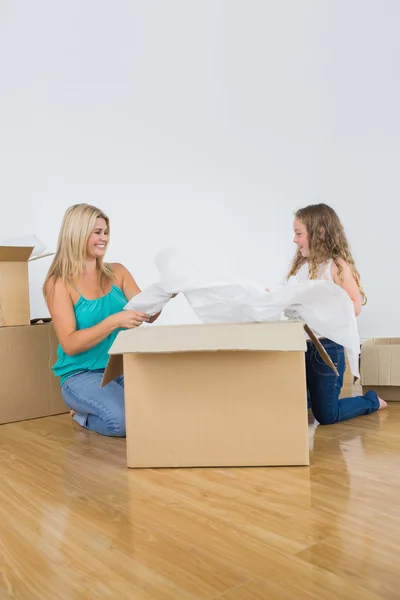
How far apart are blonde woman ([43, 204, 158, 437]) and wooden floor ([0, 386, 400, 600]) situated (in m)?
0.21

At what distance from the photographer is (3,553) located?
1.04 m

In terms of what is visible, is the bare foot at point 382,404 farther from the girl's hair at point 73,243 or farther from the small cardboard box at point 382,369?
the girl's hair at point 73,243

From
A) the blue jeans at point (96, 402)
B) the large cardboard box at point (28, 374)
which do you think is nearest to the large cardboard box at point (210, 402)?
the blue jeans at point (96, 402)

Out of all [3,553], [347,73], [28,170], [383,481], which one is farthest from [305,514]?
[347,73]

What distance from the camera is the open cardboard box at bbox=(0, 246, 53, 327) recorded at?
207 cm

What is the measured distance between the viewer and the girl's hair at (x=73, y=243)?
1.89 meters

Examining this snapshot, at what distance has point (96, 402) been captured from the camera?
1815 mm

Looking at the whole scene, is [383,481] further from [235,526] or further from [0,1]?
[0,1]

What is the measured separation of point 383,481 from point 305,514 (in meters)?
0.25

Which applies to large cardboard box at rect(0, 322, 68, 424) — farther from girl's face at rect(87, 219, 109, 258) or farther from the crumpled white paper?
the crumpled white paper

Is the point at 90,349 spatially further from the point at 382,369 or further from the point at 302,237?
the point at 382,369

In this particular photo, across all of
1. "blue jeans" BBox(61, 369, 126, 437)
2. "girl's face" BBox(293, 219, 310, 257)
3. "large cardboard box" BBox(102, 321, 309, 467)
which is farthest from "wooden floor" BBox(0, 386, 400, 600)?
"girl's face" BBox(293, 219, 310, 257)

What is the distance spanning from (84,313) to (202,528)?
0.93 meters

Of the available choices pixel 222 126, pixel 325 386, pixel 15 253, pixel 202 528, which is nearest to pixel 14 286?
pixel 15 253
